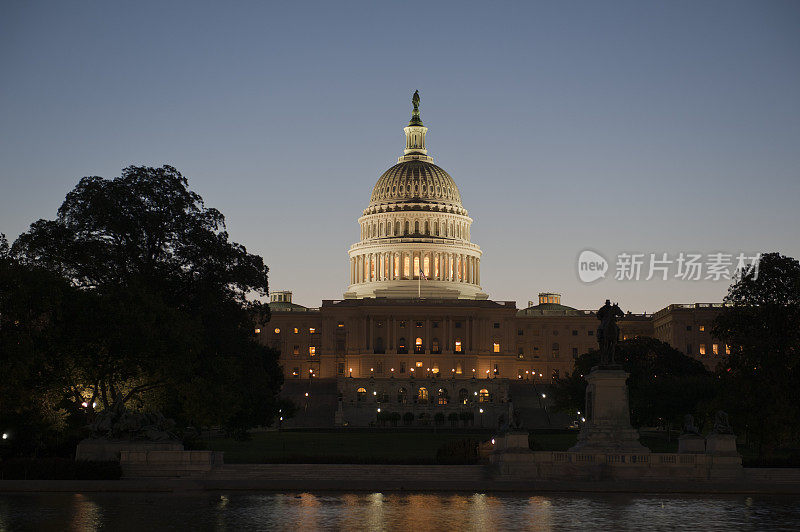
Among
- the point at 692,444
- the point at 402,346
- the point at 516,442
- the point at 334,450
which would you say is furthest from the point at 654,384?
the point at 402,346

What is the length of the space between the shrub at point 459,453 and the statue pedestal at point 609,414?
667cm

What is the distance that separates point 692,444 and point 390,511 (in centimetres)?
→ 1917

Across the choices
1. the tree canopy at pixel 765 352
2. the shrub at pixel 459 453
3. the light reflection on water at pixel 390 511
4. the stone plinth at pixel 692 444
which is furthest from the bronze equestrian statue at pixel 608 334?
the tree canopy at pixel 765 352

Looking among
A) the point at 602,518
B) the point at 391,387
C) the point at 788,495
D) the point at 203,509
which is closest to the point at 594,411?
the point at 788,495

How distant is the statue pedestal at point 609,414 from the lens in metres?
50.3

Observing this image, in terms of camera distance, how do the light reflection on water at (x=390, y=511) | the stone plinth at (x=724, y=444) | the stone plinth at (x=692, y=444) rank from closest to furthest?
the light reflection on water at (x=390, y=511) → the stone plinth at (x=724, y=444) → the stone plinth at (x=692, y=444)

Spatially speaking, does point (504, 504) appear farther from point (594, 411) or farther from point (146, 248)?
point (146, 248)

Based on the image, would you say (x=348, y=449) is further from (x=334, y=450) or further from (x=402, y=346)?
(x=402, y=346)

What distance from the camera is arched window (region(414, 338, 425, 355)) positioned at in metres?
189

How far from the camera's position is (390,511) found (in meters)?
37.5

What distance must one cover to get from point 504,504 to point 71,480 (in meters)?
16.9

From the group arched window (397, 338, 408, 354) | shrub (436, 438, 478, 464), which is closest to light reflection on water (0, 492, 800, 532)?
shrub (436, 438, 478, 464)

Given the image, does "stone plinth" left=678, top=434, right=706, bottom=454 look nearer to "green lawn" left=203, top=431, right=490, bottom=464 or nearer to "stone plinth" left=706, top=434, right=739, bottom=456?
"stone plinth" left=706, top=434, right=739, bottom=456

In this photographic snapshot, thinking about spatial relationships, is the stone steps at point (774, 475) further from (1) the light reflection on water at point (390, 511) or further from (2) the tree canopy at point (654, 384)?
(2) the tree canopy at point (654, 384)
